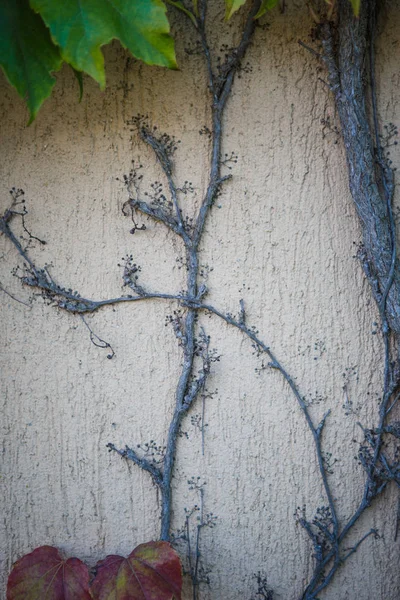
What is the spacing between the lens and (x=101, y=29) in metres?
1.09

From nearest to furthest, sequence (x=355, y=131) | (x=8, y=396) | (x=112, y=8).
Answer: (x=112, y=8), (x=355, y=131), (x=8, y=396)

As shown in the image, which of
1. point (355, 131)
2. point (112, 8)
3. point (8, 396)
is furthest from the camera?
point (8, 396)

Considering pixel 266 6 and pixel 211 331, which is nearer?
pixel 266 6

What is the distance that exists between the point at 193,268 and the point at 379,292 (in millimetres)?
491

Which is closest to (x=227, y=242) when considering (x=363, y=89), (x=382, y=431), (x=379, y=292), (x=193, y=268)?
(x=193, y=268)

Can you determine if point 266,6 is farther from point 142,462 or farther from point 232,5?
point 142,462

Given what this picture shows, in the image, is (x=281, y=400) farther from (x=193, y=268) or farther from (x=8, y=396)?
(x=8, y=396)

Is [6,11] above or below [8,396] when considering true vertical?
above

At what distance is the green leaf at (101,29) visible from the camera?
1079 mm

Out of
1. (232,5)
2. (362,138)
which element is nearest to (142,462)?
(362,138)

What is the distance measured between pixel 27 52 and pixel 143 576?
1234mm

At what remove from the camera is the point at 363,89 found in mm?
1399

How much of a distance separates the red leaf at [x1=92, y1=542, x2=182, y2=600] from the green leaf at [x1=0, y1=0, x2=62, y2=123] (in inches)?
41.9

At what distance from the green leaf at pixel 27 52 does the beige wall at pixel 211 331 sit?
0.29 m
